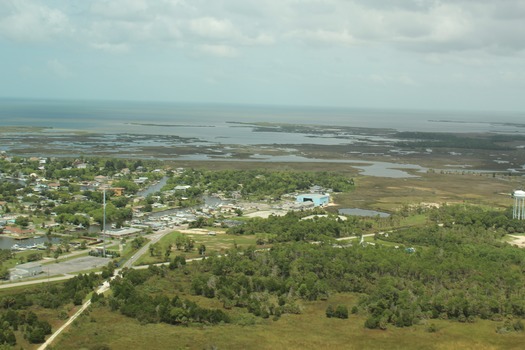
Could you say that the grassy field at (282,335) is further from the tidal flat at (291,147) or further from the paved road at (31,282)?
the tidal flat at (291,147)

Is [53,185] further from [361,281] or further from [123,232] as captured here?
[361,281]

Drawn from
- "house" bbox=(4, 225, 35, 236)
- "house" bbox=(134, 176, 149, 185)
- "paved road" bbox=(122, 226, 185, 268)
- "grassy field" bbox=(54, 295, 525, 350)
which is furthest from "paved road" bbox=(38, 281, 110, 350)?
"house" bbox=(134, 176, 149, 185)

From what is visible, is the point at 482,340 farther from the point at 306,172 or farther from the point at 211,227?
the point at 306,172

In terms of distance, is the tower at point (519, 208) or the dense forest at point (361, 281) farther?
the tower at point (519, 208)

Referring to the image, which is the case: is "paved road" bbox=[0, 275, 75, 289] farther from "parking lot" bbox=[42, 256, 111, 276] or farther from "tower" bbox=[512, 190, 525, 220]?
"tower" bbox=[512, 190, 525, 220]

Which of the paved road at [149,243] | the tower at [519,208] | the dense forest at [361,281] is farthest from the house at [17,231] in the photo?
the tower at [519,208]

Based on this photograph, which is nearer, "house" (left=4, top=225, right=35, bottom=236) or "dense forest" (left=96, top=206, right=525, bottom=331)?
"dense forest" (left=96, top=206, right=525, bottom=331)

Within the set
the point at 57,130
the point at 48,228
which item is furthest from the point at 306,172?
the point at 57,130
